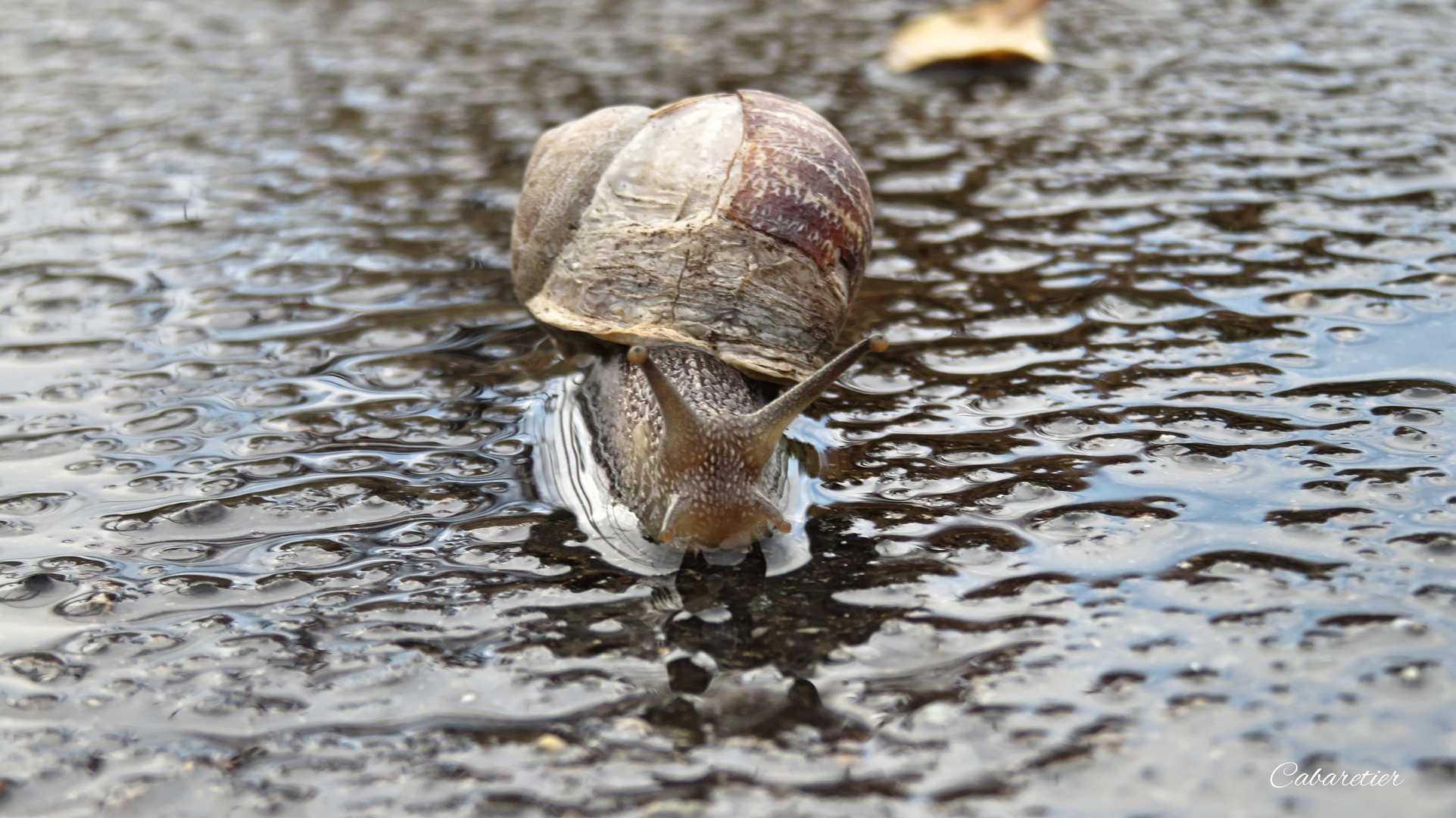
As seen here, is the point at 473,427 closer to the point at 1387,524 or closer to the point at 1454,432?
the point at 1387,524

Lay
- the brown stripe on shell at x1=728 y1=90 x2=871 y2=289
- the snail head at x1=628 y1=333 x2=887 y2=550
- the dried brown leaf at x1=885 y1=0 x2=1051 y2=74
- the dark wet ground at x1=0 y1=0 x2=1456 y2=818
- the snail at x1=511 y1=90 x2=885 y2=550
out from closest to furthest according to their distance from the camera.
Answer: the dark wet ground at x1=0 y1=0 x2=1456 y2=818, the snail head at x1=628 y1=333 x2=887 y2=550, the snail at x1=511 y1=90 x2=885 y2=550, the brown stripe on shell at x1=728 y1=90 x2=871 y2=289, the dried brown leaf at x1=885 y1=0 x2=1051 y2=74

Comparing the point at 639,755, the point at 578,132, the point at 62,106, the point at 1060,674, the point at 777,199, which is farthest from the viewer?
the point at 62,106

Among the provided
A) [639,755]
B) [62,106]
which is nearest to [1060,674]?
[639,755]

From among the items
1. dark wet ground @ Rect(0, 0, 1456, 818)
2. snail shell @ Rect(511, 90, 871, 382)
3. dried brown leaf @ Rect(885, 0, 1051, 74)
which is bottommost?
dark wet ground @ Rect(0, 0, 1456, 818)

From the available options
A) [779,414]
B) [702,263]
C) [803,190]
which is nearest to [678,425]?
[779,414]

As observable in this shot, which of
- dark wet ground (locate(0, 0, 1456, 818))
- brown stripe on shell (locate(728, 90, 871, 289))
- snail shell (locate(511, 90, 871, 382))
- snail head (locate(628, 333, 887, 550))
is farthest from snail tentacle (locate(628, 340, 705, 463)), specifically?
brown stripe on shell (locate(728, 90, 871, 289))

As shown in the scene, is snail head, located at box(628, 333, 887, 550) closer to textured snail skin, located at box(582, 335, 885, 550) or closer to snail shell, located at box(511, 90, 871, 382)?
textured snail skin, located at box(582, 335, 885, 550)

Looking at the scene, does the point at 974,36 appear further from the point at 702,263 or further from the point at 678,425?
the point at 678,425
